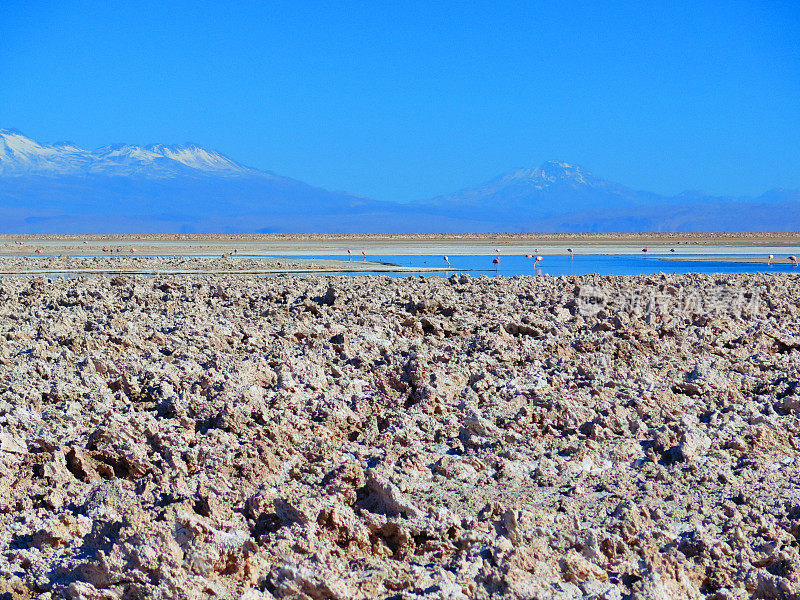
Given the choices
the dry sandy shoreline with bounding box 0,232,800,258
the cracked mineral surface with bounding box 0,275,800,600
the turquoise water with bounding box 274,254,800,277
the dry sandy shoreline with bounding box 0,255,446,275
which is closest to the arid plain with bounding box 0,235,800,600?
the cracked mineral surface with bounding box 0,275,800,600

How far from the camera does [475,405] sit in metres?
7.52

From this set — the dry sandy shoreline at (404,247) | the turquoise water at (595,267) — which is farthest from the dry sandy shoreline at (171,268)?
the dry sandy shoreline at (404,247)

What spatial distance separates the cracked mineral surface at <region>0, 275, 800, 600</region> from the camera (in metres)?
4.09

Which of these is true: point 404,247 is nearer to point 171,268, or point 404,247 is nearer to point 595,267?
point 595,267

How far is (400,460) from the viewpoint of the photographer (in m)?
5.90

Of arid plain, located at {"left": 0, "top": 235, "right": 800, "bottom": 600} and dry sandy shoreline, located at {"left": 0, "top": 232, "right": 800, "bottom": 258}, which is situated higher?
dry sandy shoreline, located at {"left": 0, "top": 232, "right": 800, "bottom": 258}

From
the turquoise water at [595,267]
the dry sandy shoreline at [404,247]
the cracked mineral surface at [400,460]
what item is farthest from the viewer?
the dry sandy shoreline at [404,247]

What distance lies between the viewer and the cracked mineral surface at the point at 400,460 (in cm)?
409

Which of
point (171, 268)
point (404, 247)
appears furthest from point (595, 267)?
point (404, 247)

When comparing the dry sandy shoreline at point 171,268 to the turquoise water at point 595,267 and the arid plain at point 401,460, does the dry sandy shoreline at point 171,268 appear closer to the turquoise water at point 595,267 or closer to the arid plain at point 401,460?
the turquoise water at point 595,267

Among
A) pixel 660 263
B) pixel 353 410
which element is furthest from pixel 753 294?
pixel 660 263

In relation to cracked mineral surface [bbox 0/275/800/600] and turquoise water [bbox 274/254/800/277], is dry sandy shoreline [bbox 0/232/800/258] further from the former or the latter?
cracked mineral surface [bbox 0/275/800/600]

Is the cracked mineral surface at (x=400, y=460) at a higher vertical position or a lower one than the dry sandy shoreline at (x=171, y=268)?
lower

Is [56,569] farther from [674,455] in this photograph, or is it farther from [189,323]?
[189,323]
